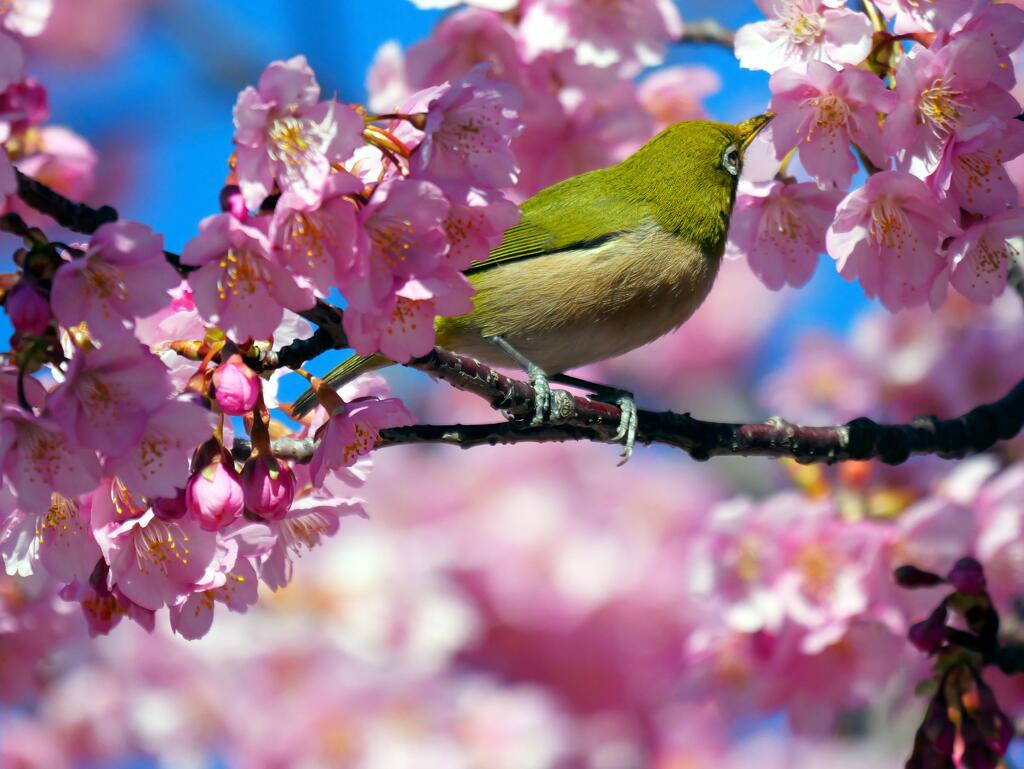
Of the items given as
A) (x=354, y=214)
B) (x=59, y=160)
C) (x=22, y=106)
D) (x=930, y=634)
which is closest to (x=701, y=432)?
(x=930, y=634)

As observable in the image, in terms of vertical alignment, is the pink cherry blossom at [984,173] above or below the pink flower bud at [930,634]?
above

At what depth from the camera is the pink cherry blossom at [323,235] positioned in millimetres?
1889

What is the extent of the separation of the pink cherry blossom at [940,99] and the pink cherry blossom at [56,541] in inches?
67.3

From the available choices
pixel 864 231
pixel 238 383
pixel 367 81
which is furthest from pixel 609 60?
pixel 238 383

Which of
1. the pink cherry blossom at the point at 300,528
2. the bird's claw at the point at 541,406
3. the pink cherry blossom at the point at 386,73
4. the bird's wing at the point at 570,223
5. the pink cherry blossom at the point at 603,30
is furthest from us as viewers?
the pink cherry blossom at the point at 386,73

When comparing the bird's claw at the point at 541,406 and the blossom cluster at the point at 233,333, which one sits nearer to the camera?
the blossom cluster at the point at 233,333

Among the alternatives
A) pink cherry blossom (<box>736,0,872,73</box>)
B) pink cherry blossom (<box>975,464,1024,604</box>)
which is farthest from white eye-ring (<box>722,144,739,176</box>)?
pink cherry blossom (<box>975,464,1024,604</box>)

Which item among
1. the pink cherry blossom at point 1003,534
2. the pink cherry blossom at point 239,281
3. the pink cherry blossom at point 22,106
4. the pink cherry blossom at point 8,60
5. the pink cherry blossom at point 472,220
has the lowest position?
the pink cherry blossom at point 239,281

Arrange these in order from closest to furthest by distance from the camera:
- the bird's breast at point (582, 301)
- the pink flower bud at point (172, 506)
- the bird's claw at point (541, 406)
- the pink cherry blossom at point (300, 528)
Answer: the pink flower bud at point (172, 506)
the pink cherry blossom at point (300, 528)
the bird's claw at point (541, 406)
the bird's breast at point (582, 301)

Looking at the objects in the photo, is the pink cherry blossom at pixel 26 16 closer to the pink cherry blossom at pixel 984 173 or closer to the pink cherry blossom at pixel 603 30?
the pink cherry blossom at pixel 603 30

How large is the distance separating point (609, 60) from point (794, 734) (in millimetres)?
2294

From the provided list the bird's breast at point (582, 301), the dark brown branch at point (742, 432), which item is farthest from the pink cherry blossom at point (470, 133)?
the bird's breast at point (582, 301)

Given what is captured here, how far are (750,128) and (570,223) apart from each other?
57 cm

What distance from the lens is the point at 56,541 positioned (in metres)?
2.13
